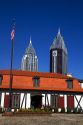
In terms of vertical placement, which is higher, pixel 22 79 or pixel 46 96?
pixel 22 79

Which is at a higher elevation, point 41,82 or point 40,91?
point 41,82

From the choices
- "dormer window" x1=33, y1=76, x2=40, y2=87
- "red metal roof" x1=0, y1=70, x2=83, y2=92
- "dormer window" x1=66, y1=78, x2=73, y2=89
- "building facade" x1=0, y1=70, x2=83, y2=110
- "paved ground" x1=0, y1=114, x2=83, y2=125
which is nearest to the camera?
"paved ground" x1=0, y1=114, x2=83, y2=125

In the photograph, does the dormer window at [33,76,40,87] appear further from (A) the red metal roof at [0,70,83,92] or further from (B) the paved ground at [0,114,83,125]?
(B) the paved ground at [0,114,83,125]

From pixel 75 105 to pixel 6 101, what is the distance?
12053 mm

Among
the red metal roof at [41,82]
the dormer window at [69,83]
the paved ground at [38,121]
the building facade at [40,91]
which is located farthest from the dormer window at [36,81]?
the paved ground at [38,121]

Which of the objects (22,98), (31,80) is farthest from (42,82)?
(22,98)

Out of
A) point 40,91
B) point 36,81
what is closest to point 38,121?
point 40,91

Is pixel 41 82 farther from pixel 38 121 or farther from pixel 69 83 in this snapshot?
pixel 38 121

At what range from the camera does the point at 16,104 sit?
41.5 meters

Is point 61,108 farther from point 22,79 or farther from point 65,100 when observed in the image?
point 22,79

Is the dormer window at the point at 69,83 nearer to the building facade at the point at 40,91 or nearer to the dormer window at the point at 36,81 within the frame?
the building facade at the point at 40,91

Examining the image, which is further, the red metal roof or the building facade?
the red metal roof

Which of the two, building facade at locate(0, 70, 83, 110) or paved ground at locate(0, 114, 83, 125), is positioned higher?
building facade at locate(0, 70, 83, 110)

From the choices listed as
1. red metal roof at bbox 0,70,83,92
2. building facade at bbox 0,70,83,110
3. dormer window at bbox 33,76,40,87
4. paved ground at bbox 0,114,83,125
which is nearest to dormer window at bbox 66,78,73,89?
building facade at bbox 0,70,83,110
